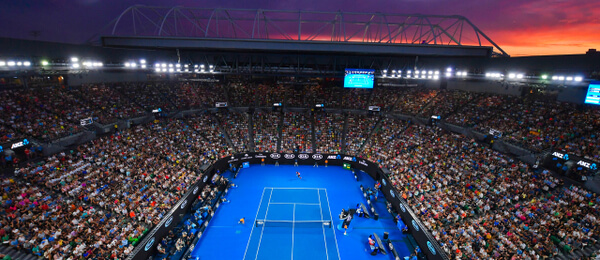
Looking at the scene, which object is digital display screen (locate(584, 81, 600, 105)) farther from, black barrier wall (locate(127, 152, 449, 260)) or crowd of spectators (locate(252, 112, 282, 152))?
crowd of spectators (locate(252, 112, 282, 152))

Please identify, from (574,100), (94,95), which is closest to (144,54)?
(94,95)

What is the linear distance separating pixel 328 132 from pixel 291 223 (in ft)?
57.7

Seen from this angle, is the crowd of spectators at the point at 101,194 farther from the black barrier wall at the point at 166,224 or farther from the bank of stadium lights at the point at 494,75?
the bank of stadium lights at the point at 494,75

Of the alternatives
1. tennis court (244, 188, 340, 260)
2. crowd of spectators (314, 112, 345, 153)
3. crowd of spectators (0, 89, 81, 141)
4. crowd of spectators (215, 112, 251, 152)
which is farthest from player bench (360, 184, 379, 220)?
crowd of spectators (0, 89, 81, 141)

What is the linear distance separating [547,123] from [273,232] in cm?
2688

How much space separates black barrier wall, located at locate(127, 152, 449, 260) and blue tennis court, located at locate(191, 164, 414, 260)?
3.99 ft

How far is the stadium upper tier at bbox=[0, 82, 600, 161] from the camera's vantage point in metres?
22.0

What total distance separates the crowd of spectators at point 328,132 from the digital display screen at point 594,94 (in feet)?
73.8

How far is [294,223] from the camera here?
20.8 meters

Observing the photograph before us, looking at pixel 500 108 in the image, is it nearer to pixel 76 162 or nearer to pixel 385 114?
pixel 385 114

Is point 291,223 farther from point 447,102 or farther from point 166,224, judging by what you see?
point 447,102

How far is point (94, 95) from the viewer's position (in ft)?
97.8

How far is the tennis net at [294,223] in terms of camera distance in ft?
67.1

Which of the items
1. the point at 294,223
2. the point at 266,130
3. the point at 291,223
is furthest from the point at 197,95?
the point at 294,223
